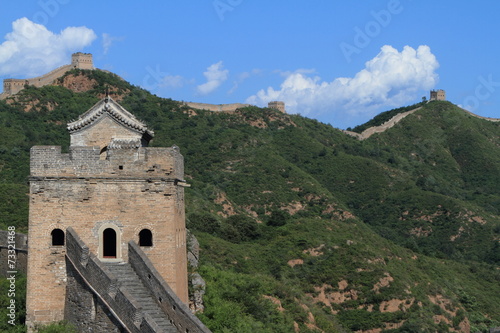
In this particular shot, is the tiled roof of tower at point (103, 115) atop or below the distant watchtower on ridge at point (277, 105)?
below

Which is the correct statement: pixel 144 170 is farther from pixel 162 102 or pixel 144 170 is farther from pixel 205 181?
pixel 162 102

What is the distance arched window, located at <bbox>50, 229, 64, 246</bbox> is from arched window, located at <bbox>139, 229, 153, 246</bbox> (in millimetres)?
1990

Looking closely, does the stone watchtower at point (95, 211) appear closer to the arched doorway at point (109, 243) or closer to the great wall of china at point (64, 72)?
the arched doorway at point (109, 243)

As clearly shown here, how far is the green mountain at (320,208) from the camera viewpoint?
4316cm

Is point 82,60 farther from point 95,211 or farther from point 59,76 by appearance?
point 95,211

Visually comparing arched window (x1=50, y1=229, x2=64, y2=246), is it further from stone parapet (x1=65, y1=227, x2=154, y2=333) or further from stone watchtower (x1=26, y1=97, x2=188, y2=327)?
stone parapet (x1=65, y1=227, x2=154, y2=333)

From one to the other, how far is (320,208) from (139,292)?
49861 mm

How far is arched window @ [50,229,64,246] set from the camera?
20.2 m

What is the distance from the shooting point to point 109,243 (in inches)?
815

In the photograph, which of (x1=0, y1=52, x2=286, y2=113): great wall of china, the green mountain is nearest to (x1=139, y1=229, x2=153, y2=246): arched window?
the green mountain

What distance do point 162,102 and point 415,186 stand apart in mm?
27772

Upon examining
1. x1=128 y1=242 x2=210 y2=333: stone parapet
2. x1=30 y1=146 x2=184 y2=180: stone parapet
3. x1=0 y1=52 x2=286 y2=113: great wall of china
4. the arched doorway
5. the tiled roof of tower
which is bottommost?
x1=128 y1=242 x2=210 y2=333: stone parapet

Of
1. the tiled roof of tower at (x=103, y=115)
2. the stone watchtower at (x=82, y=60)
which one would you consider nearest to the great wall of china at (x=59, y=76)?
the stone watchtower at (x=82, y=60)

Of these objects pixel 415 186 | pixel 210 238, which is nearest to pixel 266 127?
pixel 415 186
